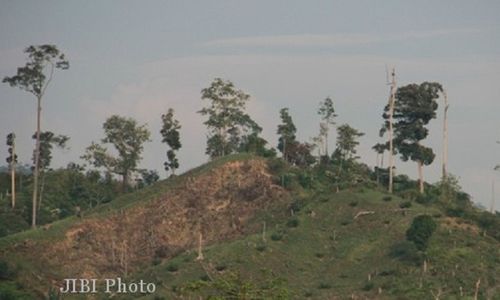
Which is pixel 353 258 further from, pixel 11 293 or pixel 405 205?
pixel 11 293

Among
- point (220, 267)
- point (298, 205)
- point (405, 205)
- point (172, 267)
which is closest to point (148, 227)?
point (172, 267)

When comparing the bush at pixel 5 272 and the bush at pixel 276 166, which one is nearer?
the bush at pixel 5 272

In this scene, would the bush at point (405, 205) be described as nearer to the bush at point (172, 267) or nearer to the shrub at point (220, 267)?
the shrub at point (220, 267)

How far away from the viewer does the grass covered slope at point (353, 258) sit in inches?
2670

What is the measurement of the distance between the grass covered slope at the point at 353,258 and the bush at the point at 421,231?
31.6 inches

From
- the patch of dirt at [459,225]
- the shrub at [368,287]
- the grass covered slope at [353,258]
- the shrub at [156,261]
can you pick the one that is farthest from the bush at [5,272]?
the patch of dirt at [459,225]

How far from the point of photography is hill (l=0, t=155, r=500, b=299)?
2736 inches

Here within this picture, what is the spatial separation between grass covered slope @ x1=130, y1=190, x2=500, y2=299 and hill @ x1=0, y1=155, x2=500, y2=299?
98mm

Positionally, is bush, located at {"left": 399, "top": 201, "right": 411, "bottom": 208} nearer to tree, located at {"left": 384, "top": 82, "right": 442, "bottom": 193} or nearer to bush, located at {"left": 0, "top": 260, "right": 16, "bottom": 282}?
tree, located at {"left": 384, "top": 82, "right": 442, "bottom": 193}

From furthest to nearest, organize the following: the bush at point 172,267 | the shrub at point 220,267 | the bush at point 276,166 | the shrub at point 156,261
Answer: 1. the bush at point 276,166
2. the shrub at point 156,261
3. the bush at point 172,267
4. the shrub at point 220,267

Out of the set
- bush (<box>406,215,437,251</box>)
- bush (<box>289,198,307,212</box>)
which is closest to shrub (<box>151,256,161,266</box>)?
bush (<box>289,198,307,212</box>)

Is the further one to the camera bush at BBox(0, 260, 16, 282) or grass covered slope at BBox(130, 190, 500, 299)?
bush at BBox(0, 260, 16, 282)

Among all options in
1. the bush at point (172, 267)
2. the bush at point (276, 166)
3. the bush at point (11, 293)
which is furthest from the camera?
the bush at point (276, 166)

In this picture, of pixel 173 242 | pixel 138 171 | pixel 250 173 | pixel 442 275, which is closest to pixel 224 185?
pixel 250 173
